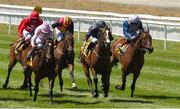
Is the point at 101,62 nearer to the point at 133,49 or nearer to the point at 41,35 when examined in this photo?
the point at 133,49

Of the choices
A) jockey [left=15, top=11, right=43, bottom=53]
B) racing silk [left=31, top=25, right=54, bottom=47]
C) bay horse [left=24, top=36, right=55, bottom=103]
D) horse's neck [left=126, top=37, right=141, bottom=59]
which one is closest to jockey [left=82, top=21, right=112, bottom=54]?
horse's neck [left=126, top=37, right=141, bottom=59]

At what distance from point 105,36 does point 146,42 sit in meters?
1.13

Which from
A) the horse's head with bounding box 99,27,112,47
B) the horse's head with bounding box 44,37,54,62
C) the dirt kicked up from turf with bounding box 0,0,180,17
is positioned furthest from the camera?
the dirt kicked up from turf with bounding box 0,0,180,17

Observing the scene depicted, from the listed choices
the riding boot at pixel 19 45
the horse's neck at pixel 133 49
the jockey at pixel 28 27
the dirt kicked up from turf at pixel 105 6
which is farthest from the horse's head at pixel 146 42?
the dirt kicked up from turf at pixel 105 6

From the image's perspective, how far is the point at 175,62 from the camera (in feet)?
68.0

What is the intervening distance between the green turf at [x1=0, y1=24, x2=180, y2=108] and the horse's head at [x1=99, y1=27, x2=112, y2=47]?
4.17ft

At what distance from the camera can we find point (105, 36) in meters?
13.8

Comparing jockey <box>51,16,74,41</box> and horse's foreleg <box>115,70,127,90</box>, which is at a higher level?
jockey <box>51,16,74,41</box>

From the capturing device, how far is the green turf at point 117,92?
13.2 metres

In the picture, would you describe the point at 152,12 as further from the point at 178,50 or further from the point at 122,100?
the point at 122,100

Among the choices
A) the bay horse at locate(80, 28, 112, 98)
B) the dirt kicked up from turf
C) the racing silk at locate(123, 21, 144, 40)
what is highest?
the dirt kicked up from turf

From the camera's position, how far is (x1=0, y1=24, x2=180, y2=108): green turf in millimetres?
13205

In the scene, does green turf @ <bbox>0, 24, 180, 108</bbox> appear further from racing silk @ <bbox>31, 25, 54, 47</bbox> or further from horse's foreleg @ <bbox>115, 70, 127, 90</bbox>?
racing silk @ <bbox>31, 25, 54, 47</bbox>

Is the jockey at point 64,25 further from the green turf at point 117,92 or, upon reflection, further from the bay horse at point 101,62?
the green turf at point 117,92
